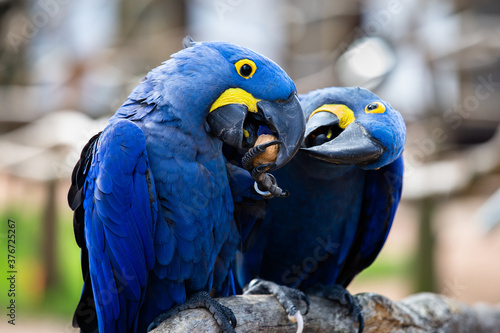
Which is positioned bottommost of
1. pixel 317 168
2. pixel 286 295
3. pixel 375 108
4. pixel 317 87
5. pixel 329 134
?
pixel 286 295

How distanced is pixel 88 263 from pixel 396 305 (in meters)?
1.50

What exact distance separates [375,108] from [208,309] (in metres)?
1.03

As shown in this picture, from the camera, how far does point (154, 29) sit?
27.1ft

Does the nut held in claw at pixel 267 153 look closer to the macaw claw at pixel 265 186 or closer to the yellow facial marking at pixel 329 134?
the macaw claw at pixel 265 186

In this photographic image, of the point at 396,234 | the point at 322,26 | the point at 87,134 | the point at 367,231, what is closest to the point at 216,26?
the point at 322,26

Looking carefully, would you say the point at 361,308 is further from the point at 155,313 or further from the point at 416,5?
the point at 416,5

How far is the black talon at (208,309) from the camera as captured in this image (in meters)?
1.90

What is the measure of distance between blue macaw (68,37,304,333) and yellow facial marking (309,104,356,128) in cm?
36

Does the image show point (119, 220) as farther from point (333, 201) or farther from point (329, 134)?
point (333, 201)

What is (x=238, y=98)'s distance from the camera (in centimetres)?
187

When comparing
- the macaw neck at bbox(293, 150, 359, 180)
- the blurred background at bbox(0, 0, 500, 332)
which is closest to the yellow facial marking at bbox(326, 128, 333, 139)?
the macaw neck at bbox(293, 150, 359, 180)

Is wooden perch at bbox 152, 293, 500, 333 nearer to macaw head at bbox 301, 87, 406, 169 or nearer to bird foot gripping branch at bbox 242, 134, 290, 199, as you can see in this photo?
bird foot gripping branch at bbox 242, 134, 290, 199

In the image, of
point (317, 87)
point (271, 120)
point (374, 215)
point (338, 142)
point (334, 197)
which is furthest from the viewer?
point (317, 87)

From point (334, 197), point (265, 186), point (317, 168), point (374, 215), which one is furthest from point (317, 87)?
point (265, 186)
